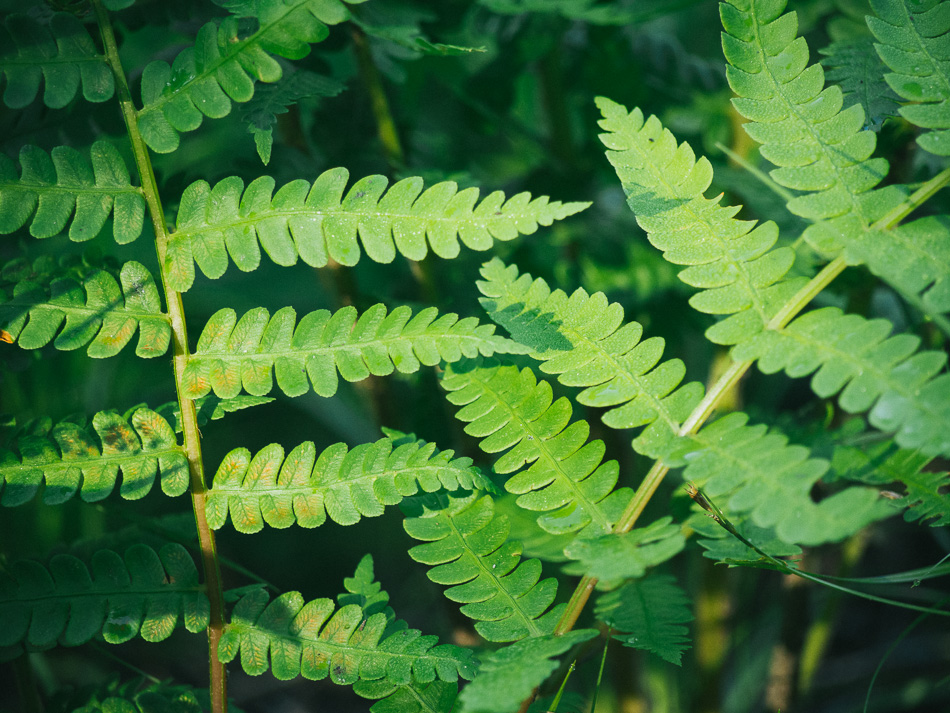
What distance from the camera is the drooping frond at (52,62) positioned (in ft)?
2.14

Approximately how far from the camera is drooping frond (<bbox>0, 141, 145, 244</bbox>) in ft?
2.09

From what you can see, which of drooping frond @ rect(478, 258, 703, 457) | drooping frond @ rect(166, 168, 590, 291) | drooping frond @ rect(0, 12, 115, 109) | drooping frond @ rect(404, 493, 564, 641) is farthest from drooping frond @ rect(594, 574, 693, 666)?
drooping frond @ rect(0, 12, 115, 109)

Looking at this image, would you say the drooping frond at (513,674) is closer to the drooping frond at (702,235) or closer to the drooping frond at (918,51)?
the drooping frond at (702,235)

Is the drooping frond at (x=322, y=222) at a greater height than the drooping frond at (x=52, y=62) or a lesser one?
lesser

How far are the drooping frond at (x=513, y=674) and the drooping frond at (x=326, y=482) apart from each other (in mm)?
152

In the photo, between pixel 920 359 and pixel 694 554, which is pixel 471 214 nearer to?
pixel 920 359

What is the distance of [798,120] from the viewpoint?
59 centimetres

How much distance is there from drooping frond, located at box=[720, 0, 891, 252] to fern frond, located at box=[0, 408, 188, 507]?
0.64 metres

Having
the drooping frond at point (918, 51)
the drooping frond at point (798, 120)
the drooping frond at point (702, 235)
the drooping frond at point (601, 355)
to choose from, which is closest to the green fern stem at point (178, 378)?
the drooping frond at point (601, 355)

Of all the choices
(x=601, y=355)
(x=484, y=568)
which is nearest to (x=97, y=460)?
(x=484, y=568)

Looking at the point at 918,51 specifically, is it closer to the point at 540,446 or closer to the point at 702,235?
the point at 702,235

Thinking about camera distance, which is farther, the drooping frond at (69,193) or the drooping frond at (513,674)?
the drooping frond at (69,193)

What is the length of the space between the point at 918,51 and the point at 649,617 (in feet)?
1.91

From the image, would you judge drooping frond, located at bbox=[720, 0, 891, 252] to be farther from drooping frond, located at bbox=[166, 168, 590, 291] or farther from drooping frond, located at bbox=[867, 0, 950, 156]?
drooping frond, located at bbox=[166, 168, 590, 291]
